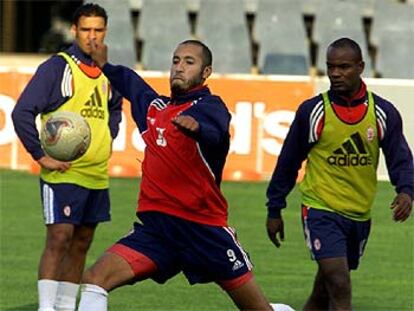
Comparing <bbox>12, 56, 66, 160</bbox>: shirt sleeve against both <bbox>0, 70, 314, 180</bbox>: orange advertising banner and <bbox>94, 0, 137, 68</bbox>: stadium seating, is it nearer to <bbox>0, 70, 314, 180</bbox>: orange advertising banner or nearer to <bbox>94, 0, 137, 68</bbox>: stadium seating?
<bbox>0, 70, 314, 180</bbox>: orange advertising banner

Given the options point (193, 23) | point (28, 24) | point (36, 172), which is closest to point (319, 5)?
point (193, 23)

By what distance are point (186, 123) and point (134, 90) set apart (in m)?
0.98

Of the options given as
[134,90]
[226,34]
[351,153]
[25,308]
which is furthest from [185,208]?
[226,34]

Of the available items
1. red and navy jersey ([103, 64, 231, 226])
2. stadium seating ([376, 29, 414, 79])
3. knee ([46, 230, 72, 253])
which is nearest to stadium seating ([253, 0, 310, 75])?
stadium seating ([376, 29, 414, 79])

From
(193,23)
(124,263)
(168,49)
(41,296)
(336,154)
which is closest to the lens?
(124,263)

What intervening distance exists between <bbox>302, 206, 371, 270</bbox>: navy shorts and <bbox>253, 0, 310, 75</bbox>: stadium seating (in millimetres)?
17437

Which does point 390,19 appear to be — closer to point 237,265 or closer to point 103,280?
point 237,265

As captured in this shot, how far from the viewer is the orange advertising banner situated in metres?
20.8

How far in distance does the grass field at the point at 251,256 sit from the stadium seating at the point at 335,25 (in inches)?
326

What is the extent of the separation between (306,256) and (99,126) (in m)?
4.58

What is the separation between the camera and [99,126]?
10633 mm

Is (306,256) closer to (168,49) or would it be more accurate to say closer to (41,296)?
(41,296)

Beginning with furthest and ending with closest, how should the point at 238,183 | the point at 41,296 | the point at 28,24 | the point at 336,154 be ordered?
the point at 28,24
the point at 238,183
the point at 41,296
the point at 336,154

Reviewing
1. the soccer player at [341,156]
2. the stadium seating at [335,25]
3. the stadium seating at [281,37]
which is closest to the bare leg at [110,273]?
the soccer player at [341,156]
